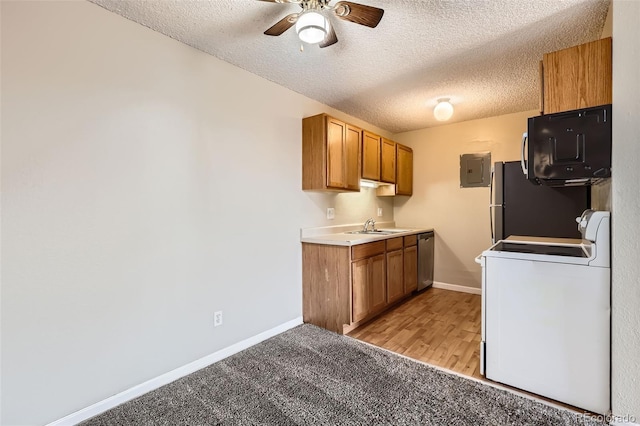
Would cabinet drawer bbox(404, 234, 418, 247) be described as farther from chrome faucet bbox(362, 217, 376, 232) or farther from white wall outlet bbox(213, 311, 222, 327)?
white wall outlet bbox(213, 311, 222, 327)

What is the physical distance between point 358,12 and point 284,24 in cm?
44

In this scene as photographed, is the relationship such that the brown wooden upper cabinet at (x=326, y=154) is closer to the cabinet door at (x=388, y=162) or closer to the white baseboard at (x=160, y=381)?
the cabinet door at (x=388, y=162)

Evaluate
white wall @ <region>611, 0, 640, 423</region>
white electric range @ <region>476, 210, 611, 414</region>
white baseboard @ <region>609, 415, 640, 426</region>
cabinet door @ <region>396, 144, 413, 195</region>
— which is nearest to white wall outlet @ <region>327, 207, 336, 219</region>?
cabinet door @ <region>396, 144, 413, 195</region>

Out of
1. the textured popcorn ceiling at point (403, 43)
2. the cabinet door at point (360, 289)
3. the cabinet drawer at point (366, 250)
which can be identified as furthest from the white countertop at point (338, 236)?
the textured popcorn ceiling at point (403, 43)

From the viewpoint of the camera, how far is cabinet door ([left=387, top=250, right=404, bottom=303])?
11.2 ft

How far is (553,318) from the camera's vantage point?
5.97 feet

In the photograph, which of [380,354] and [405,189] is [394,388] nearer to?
[380,354]

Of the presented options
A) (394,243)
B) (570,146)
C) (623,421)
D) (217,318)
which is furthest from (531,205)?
(217,318)

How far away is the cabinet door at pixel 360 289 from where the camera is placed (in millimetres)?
2844

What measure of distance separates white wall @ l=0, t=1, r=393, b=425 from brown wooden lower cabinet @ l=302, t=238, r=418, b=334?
49 centimetres

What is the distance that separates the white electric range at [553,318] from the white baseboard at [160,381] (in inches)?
70.5

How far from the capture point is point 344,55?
2.38m

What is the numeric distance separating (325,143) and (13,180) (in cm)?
227

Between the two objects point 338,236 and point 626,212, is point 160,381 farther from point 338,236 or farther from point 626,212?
point 626,212
